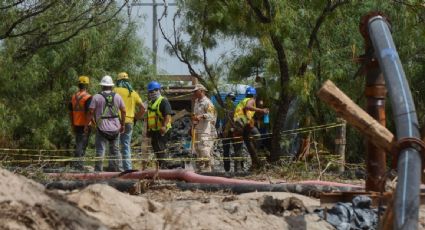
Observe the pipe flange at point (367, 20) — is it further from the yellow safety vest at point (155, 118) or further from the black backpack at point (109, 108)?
the yellow safety vest at point (155, 118)

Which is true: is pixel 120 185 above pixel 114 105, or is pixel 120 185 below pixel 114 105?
below

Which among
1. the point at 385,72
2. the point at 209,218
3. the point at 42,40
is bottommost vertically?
the point at 209,218

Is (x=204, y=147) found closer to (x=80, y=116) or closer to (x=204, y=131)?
(x=204, y=131)

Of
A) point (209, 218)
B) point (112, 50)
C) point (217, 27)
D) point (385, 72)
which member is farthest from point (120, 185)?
point (112, 50)

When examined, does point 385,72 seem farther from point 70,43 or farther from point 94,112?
point 70,43

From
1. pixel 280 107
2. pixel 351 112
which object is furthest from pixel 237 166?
pixel 351 112

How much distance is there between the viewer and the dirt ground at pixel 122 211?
15.2 feet

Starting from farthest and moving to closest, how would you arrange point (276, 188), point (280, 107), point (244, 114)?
point (244, 114), point (280, 107), point (276, 188)

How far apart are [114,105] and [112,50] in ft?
33.1

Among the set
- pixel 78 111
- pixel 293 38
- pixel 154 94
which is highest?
pixel 293 38

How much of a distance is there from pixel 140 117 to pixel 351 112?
1003cm

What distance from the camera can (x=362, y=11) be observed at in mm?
16688

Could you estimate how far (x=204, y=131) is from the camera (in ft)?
52.4

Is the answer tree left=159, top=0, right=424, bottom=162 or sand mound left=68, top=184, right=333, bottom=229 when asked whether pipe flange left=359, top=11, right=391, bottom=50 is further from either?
tree left=159, top=0, right=424, bottom=162
